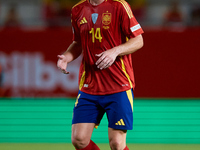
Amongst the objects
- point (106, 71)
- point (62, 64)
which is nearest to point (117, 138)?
point (106, 71)

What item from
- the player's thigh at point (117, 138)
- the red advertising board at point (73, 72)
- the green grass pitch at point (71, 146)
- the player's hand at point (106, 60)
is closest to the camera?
the player's hand at point (106, 60)

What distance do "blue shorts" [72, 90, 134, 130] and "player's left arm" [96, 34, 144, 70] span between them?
1.24 feet

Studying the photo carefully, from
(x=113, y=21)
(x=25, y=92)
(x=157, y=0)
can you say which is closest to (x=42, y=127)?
(x=25, y=92)

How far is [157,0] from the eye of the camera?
11969mm

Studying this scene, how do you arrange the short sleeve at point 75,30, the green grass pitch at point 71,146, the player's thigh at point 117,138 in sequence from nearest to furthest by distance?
the player's thigh at point 117,138 → the short sleeve at point 75,30 → the green grass pitch at point 71,146

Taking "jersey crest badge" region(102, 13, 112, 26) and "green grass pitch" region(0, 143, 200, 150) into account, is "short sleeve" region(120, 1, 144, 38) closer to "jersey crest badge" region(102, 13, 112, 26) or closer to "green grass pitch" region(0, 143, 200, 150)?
"jersey crest badge" region(102, 13, 112, 26)

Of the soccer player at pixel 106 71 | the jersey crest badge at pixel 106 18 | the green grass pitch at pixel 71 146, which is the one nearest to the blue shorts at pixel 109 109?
the soccer player at pixel 106 71

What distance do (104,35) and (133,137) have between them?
2601mm

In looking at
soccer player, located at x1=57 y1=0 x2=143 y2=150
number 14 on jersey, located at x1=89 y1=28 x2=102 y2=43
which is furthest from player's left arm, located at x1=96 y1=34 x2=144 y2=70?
number 14 on jersey, located at x1=89 y1=28 x2=102 y2=43

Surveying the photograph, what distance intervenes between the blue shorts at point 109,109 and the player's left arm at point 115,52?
0.38m

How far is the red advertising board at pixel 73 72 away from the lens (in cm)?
808

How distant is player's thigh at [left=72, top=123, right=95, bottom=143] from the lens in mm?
3525

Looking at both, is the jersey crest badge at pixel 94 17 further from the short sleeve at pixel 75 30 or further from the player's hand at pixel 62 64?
the player's hand at pixel 62 64

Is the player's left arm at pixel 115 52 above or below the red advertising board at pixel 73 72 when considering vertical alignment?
above
